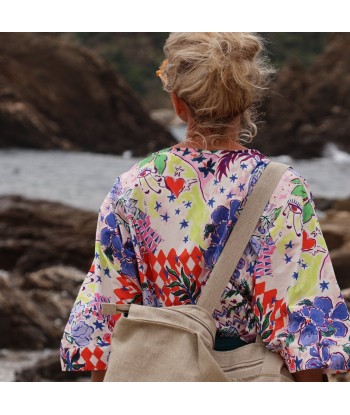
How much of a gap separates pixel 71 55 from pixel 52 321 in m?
2.01

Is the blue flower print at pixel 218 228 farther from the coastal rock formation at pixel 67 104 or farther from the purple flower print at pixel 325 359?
the coastal rock formation at pixel 67 104

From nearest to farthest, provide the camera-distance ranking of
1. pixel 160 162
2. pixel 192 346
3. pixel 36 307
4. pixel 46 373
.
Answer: pixel 192 346 < pixel 160 162 < pixel 46 373 < pixel 36 307

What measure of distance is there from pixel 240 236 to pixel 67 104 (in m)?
4.80

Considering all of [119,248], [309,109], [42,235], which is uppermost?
[119,248]

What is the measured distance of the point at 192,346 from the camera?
207cm

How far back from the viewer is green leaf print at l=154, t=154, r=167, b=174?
7.50ft

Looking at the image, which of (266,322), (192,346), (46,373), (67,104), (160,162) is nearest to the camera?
(192,346)

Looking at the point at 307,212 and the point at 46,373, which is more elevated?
the point at 307,212

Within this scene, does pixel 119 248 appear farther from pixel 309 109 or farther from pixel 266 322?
pixel 309 109

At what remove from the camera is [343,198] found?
662 cm

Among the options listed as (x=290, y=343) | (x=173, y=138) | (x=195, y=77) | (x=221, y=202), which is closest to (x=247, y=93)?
(x=195, y=77)

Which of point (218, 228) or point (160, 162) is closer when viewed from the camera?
point (218, 228)

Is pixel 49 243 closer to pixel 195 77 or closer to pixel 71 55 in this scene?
pixel 71 55

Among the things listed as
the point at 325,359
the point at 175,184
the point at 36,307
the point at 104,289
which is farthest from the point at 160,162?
the point at 36,307
